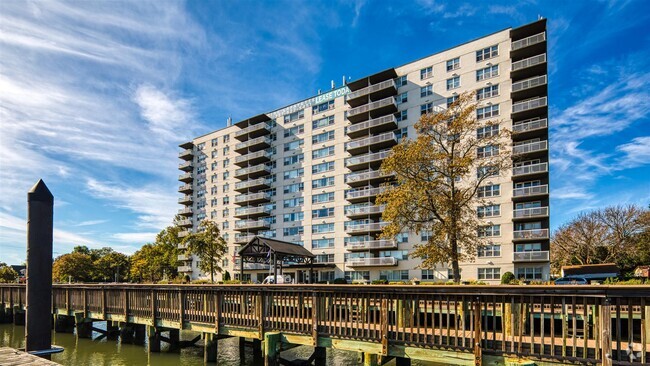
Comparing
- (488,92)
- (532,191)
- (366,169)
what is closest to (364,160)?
(366,169)

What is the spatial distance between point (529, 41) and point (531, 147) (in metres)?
11.7

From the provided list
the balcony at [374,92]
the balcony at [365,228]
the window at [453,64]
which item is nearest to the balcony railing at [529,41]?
the window at [453,64]

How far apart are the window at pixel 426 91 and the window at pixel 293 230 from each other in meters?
26.3

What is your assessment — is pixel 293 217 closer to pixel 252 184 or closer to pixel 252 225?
pixel 252 225

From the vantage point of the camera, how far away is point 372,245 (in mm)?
51812

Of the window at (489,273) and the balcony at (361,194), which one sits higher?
the balcony at (361,194)

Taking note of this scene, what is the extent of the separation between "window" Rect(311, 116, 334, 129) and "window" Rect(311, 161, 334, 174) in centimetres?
602

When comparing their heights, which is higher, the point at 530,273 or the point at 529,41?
the point at 529,41

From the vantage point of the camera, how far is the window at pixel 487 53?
155 feet

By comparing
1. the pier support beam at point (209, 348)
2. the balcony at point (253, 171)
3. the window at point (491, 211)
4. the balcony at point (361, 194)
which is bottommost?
the pier support beam at point (209, 348)

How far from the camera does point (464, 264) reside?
1804 inches

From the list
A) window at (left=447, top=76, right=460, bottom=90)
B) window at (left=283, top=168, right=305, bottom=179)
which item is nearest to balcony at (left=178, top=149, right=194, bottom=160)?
window at (left=283, top=168, right=305, bottom=179)

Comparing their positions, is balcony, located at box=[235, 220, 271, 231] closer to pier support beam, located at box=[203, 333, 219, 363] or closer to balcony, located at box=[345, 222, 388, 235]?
balcony, located at box=[345, 222, 388, 235]

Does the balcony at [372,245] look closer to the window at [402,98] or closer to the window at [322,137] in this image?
the window at [322,137]
